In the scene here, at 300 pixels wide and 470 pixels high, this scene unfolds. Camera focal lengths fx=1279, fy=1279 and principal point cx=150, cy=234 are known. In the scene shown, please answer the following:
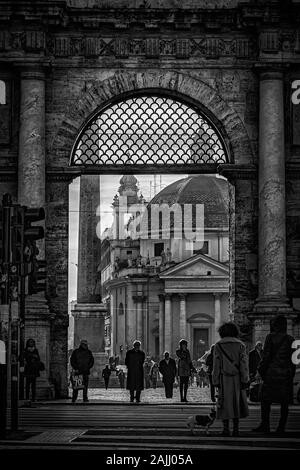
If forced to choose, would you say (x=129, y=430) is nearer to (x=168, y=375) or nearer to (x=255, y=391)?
(x=255, y=391)

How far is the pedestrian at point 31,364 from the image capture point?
2719 cm

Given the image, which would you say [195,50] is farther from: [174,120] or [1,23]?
[1,23]

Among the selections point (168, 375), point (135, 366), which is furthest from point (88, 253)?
point (135, 366)

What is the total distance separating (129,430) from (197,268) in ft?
306

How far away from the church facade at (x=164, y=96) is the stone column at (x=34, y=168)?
3 centimetres

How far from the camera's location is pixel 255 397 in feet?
87.4

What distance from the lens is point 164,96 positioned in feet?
101

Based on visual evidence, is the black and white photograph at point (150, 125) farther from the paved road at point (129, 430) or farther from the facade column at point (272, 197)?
the paved road at point (129, 430)

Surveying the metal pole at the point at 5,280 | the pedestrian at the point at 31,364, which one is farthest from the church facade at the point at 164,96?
the metal pole at the point at 5,280

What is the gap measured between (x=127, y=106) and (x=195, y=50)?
2.16 m

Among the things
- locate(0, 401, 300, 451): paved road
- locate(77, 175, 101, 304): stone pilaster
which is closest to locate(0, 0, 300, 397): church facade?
locate(0, 401, 300, 451): paved road
